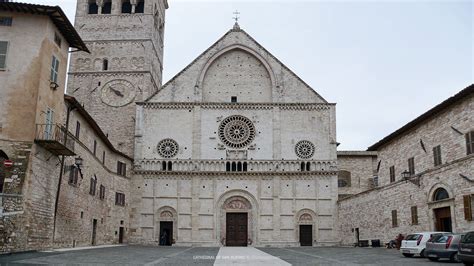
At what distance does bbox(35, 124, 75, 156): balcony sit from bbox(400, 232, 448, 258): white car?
669 inches

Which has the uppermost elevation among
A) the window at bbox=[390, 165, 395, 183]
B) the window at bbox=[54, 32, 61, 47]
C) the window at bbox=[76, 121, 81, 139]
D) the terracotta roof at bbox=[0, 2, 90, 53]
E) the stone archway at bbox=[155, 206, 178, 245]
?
the terracotta roof at bbox=[0, 2, 90, 53]

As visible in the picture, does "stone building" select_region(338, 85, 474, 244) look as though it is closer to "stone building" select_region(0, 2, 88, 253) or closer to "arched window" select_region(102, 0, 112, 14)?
"stone building" select_region(0, 2, 88, 253)

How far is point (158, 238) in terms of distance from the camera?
39812 mm

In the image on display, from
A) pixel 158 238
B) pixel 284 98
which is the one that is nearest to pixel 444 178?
pixel 284 98

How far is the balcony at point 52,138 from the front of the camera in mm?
21609

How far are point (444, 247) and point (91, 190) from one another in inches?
858

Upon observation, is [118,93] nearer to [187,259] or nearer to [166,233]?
[166,233]

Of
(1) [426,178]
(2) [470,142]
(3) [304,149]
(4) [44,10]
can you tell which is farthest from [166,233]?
(2) [470,142]

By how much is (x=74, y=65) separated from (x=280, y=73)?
771 inches

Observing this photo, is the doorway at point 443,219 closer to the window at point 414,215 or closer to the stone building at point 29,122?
the window at point 414,215

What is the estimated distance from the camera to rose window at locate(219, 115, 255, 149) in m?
41.8

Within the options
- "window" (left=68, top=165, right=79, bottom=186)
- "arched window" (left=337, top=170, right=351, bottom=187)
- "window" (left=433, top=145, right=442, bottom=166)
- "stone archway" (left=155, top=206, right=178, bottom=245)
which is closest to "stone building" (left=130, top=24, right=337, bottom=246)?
"stone archway" (left=155, top=206, right=178, bottom=245)

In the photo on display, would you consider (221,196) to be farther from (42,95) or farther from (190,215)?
(42,95)

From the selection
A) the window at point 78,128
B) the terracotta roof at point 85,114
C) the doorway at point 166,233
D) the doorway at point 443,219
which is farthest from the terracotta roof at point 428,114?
the window at point 78,128
